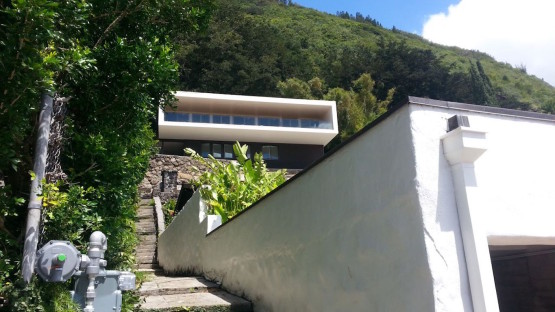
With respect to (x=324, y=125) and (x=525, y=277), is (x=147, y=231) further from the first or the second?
(x=324, y=125)

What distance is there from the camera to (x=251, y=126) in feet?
94.2

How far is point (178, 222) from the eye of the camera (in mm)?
10898

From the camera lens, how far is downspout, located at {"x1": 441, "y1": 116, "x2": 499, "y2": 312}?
2.73 metres

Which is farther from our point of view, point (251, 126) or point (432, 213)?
point (251, 126)

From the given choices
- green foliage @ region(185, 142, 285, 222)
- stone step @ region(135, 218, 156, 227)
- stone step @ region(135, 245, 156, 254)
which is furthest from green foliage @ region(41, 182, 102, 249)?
stone step @ region(135, 218, 156, 227)

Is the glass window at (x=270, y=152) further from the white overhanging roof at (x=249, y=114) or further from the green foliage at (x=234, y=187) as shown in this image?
the green foliage at (x=234, y=187)

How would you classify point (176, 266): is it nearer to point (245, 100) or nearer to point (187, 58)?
point (245, 100)

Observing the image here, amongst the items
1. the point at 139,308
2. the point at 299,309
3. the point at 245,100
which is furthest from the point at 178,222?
the point at 245,100

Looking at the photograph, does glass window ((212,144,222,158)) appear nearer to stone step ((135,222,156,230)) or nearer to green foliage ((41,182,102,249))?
stone step ((135,222,156,230))

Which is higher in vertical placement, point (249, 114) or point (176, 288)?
point (249, 114)

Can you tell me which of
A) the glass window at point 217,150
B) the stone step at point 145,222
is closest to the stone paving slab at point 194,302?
the stone step at point 145,222

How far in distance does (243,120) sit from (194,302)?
23.6m

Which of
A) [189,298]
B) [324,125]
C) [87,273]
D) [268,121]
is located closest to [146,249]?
[189,298]

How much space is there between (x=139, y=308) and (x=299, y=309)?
192cm
